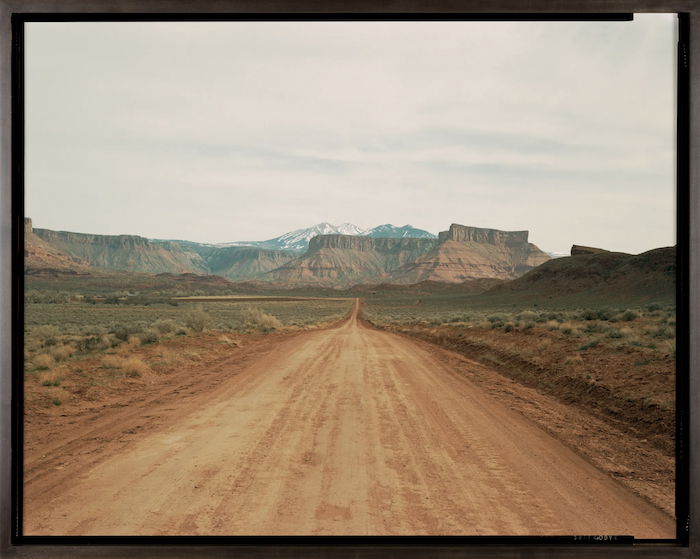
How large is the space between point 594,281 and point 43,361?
190 ft

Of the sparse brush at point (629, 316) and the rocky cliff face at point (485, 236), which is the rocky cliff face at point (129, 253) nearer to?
the rocky cliff face at point (485, 236)

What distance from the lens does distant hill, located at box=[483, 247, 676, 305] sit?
43.1m

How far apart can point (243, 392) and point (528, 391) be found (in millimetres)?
5431

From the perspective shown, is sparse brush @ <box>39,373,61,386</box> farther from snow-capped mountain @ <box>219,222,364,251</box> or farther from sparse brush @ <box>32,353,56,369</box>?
snow-capped mountain @ <box>219,222,364,251</box>

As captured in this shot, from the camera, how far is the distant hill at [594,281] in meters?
43.1

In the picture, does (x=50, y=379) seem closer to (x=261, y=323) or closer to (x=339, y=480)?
(x=339, y=480)

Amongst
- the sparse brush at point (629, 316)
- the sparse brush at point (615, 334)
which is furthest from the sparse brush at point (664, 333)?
the sparse brush at point (629, 316)

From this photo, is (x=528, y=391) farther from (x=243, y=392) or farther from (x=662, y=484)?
(x=243, y=392)

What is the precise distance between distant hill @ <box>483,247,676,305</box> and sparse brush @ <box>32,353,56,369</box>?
41.3 m

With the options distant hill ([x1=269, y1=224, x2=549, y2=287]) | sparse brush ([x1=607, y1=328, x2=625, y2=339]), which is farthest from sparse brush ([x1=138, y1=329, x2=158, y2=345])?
distant hill ([x1=269, y1=224, x2=549, y2=287])

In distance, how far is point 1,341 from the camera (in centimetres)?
304

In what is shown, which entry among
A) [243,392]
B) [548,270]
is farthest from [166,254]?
[243,392]

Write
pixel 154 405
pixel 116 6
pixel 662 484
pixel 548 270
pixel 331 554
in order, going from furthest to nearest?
pixel 548 270 < pixel 154 405 < pixel 662 484 < pixel 116 6 < pixel 331 554

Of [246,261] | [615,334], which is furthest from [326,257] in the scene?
[615,334]
